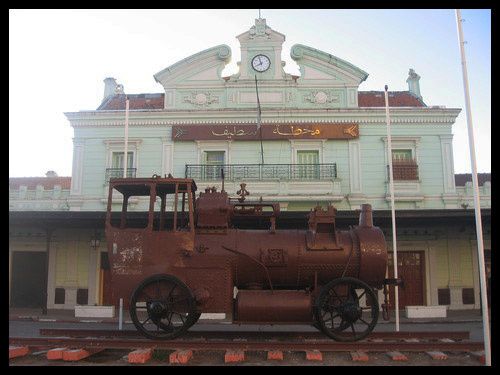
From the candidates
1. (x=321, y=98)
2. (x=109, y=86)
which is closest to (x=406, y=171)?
(x=321, y=98)

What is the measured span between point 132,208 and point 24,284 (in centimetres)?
657

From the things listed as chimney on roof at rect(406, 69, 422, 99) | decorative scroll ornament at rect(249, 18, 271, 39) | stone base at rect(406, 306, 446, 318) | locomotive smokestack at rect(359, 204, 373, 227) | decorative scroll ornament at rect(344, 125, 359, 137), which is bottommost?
stone base at rect(406, 306, 446, 318)

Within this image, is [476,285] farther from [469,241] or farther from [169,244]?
[169,244]

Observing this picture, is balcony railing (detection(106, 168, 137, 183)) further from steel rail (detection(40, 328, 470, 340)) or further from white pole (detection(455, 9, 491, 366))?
white pole (detection(455, 9, 491, 366))

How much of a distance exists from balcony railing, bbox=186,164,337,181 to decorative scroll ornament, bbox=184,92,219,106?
9.73 feet

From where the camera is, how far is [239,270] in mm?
8258

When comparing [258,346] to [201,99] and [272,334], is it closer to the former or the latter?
[272,334]

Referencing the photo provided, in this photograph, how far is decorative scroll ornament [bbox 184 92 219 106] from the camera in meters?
20.4

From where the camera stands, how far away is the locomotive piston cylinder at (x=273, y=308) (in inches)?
310

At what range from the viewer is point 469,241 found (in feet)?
62.5

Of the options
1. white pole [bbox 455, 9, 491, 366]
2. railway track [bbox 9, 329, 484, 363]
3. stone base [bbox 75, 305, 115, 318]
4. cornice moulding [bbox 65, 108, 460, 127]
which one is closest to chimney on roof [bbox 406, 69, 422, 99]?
cornice moulding [bbox 65, 108, 460, 127]

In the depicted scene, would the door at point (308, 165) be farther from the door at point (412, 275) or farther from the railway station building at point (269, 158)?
the door at point (412, 275)
